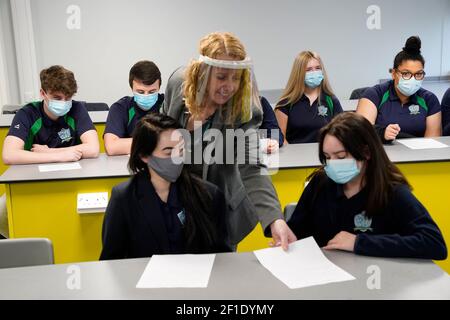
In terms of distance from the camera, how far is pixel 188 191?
6.17 feet

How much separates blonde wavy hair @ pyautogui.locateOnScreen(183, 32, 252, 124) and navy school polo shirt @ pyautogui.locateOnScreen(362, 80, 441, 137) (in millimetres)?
1597

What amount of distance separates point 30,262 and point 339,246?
1.05m

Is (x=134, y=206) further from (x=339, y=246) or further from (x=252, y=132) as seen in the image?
(x=339, y=246)

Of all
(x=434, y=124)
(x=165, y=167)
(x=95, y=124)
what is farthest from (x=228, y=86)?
(x=95, y=124)

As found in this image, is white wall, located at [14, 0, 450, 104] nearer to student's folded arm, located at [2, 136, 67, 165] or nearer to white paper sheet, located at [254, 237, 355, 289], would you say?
student's folded arm, located at [2, 136, 67, 165]

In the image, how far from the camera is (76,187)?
8.55ft

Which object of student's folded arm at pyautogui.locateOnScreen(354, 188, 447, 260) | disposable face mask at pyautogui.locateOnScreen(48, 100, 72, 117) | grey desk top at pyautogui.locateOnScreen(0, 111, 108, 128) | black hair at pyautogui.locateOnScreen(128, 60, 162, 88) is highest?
black hair at pyautogui.locateOnScreen(128, 60, 162, 88)

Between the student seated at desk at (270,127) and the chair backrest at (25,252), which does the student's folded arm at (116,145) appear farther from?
the chair backrest at (25,252)

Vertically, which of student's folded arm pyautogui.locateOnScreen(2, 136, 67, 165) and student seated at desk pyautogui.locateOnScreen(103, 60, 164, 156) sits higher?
student seated at desk pyautogui.locateOnScreen(103, 60, 164, 156)

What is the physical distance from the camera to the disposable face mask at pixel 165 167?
6.18ft

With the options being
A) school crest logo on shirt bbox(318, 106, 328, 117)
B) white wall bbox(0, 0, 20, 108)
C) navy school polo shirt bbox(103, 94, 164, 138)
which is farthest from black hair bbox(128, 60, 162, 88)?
white wall bbox(0, 0, 20, 108)

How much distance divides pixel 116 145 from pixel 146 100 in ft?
1.07

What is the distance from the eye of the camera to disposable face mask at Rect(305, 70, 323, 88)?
333cm
